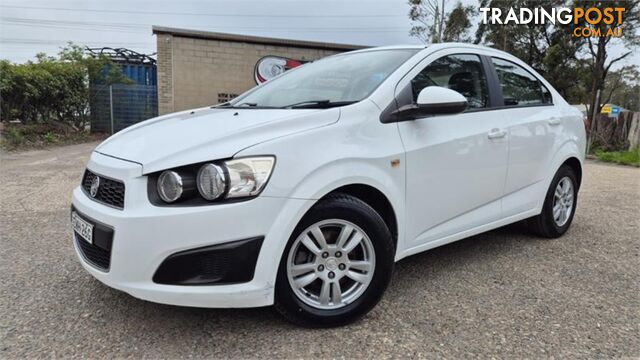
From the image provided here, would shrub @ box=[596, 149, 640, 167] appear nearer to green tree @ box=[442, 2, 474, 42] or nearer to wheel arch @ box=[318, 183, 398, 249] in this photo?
wheel arch @ box=[318, 183, 398, 249]

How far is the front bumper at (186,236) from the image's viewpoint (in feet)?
6.29

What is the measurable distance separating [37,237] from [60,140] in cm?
946

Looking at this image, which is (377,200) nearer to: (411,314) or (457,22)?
(411,314)

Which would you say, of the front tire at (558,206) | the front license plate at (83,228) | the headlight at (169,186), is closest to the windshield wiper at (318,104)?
the headlight at (169,186)

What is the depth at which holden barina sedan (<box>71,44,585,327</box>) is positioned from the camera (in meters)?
1.96

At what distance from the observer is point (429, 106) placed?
2.49 metres

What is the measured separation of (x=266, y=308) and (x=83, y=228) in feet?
3.41

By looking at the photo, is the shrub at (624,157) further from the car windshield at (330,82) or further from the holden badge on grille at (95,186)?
the holden badge on grille at (95,186)

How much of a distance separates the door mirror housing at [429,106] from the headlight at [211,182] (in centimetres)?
98

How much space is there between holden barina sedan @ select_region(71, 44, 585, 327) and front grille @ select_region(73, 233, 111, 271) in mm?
12

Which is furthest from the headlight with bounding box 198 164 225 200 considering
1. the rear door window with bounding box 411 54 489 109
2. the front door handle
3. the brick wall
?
the brick wall

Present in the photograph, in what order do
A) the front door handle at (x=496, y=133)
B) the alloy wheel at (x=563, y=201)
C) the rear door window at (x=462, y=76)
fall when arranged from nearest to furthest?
1. the rear door window at (x=462, y=76)
2. the front door handle at (x=496, y=133)
3. the alloy wheel at (x=563, y=201)

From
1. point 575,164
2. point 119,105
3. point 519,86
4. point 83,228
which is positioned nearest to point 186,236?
point 83,228

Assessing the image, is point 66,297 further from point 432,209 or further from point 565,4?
point 565,4
